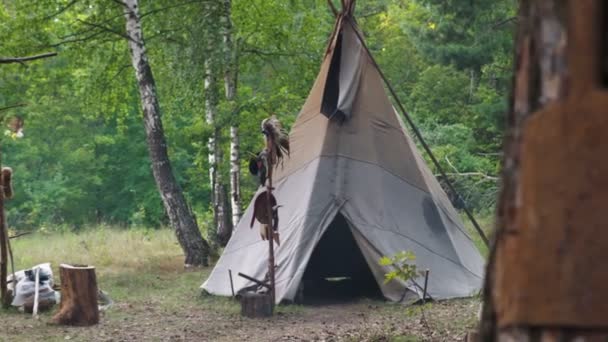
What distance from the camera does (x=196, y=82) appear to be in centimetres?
1502

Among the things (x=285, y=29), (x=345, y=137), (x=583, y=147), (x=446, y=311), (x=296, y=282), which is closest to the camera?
(x=583, y=147)

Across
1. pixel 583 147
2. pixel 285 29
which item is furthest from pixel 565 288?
pixel 285 29

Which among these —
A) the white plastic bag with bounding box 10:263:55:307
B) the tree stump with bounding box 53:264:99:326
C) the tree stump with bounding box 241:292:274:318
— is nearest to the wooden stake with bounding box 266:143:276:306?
the tree stump with bounding box 241:292:274:318

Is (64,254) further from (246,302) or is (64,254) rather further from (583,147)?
(583,147)

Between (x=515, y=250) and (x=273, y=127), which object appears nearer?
(x=515, y=250)

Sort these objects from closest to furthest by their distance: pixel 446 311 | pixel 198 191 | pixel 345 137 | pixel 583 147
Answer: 1. pixel 583 147
2. pixel 446 311
3. pixel 345 137
4. pixel 198 191

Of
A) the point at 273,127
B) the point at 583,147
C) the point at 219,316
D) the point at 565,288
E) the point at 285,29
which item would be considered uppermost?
the point at 285,29

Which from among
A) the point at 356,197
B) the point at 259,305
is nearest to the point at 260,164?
the point at 259,305

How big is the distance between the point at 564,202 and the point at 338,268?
37.0 feet

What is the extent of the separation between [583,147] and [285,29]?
15.3 meters

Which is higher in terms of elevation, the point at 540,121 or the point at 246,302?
the point at 540,121

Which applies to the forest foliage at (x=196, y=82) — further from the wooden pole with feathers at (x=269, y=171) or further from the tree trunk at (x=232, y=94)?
the wooden pole with feathers at (x=269, y=171)

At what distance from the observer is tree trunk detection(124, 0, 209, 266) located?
1430 cm

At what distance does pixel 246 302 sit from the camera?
971 cm
